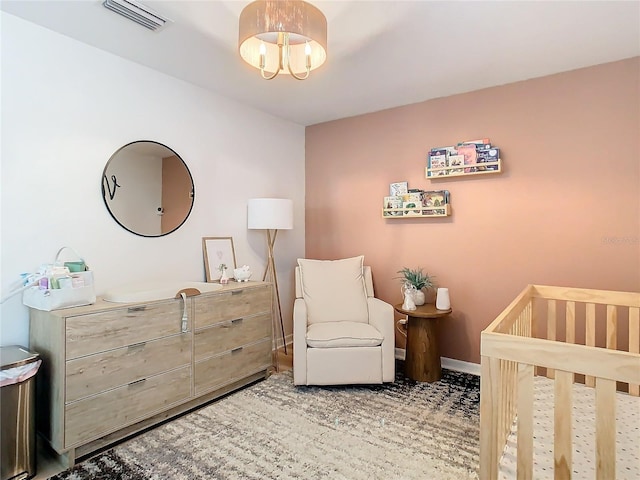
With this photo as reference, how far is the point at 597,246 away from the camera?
103 inches

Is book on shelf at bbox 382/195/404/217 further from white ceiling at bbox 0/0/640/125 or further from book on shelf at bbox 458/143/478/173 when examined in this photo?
white ceiling at bbox 0/0/640/125

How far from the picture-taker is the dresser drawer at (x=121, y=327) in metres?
1.86

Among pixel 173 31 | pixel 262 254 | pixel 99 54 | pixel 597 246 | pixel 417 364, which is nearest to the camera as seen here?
pixel 173 31

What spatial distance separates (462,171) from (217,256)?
2.16 metres

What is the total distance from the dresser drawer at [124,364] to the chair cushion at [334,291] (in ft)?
3.70

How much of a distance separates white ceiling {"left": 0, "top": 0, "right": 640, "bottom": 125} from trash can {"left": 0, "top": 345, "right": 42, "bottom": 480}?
5.99ft

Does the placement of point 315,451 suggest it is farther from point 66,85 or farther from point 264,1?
point 66,85

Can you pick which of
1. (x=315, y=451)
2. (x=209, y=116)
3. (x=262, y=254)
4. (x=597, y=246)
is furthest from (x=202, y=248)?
(x=597, y=246)

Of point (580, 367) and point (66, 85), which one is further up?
point (66, 85)

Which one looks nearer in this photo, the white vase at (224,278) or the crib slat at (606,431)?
the crib slat at (606,431)

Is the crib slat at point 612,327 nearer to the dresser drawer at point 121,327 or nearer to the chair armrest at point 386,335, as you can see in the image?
the chair armrest at point 386,335

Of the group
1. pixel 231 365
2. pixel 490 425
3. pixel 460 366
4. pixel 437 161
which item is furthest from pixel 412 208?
pixel 490 425

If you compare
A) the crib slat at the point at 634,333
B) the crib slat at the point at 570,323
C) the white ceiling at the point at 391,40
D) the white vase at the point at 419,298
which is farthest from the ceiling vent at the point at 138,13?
the crib slat at the point at 634,333

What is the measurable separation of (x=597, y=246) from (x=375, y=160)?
1.93 meters
